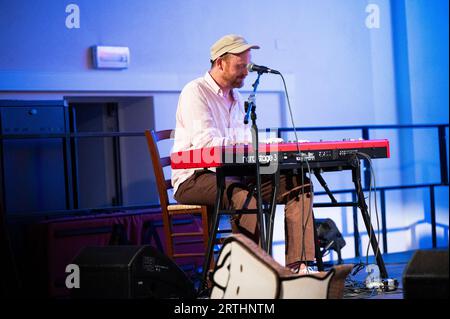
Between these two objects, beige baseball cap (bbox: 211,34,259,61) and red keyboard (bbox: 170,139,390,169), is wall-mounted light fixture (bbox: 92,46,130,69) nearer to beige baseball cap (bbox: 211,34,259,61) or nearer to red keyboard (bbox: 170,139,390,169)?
beige baseball cap (bbox: 211,34,259,61)

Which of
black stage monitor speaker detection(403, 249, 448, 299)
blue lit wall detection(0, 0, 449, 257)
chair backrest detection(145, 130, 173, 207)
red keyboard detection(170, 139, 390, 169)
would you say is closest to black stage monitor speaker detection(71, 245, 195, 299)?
red keyboard detection(170, 139, 390, 169)

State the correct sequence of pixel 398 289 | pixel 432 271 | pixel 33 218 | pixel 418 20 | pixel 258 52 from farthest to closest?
pixel 418 20 < pixel 258 52 < pixel 33 218 < pixel 398 289 < pixel 432 271

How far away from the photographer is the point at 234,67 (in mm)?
3814

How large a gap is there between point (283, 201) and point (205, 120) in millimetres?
522

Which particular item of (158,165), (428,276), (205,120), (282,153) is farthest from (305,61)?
(428,276)

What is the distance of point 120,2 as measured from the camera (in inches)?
230

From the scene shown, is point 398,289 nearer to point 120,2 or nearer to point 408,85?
point 120,2

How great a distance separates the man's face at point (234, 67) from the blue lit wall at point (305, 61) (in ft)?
6.84

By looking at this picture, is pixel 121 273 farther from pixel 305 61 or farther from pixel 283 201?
pixel 305 61

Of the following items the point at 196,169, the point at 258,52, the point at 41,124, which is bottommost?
the point at 196,169

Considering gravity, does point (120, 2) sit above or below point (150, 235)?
above
